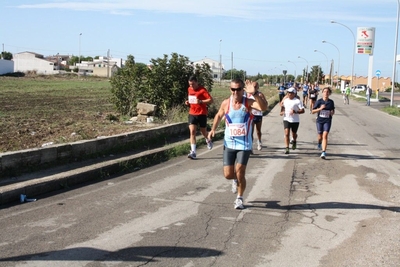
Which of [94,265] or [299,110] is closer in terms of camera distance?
Result: [94,265]

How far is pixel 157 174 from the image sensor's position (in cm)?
1018

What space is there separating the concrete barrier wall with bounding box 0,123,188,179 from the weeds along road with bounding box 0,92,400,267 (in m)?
1.18

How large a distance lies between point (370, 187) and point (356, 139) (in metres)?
8.40

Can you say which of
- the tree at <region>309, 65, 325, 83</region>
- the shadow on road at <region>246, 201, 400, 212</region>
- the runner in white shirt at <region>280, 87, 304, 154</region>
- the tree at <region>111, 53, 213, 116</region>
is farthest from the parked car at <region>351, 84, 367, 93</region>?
the shadow on road at <region>246, 201, 400, 212</region>

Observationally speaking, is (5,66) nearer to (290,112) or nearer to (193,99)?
(193,99)

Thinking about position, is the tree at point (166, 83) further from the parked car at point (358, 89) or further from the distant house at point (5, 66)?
the distant house at point (5, 66)

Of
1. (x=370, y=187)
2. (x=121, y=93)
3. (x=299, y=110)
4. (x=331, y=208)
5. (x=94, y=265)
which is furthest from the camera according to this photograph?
(x=121, y=93)

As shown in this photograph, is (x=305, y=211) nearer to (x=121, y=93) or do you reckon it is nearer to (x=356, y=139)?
(x=356, y=139)

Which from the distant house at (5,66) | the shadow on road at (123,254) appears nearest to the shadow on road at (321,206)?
the shadow on road at (123,254)

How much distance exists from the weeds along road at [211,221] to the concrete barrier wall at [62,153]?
118 centimetres

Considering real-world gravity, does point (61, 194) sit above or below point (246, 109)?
below

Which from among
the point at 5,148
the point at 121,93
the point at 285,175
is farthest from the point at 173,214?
the point at 121,93

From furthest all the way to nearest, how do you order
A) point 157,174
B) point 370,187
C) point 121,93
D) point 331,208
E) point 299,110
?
point 121,93 → point 299,110 → point 157,174 → point 370,187 → point 331,208

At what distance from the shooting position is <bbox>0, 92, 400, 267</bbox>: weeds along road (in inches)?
216
